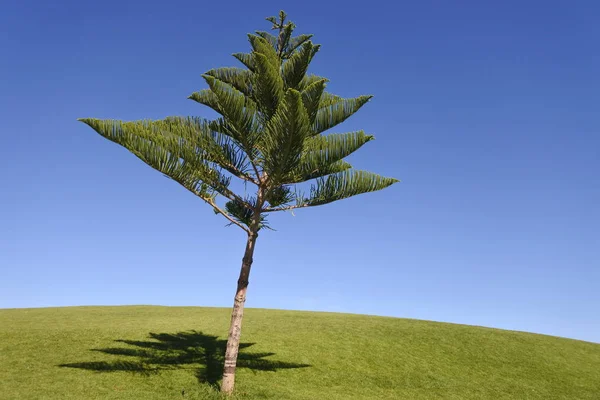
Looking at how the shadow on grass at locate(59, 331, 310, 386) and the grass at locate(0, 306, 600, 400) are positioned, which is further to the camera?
the shadow on grass at locate(59, 331, 310, 386)

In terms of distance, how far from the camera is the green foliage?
37.2 feet

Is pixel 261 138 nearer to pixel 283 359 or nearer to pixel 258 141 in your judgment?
pixel 258 141

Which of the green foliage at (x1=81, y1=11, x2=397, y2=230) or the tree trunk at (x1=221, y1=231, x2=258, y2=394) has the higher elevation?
the green foliage at (x1=81, y1=11, x2=397, y2=230)

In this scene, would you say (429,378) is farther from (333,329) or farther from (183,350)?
(183,350)

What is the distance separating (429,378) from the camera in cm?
1480

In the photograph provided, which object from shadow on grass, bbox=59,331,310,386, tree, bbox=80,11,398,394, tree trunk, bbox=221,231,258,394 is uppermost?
tree, bbox=80,11,398,394

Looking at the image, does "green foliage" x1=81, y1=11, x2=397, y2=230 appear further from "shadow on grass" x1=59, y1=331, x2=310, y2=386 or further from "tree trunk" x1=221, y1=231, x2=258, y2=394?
"shadow on grass" x1=59, y1=331, x2=310, y2=386

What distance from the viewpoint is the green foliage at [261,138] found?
11.3 meters

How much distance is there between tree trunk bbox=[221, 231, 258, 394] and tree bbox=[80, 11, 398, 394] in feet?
0.07

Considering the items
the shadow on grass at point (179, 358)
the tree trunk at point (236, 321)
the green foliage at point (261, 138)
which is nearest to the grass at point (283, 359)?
the shadow on grass at point (179, 358)

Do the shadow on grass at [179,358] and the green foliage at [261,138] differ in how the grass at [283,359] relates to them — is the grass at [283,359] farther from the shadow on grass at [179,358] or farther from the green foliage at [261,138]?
the green foliage at [261,138]

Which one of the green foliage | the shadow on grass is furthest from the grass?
the green foliage

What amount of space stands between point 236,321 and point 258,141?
4.43m

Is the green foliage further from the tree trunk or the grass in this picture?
the grass
